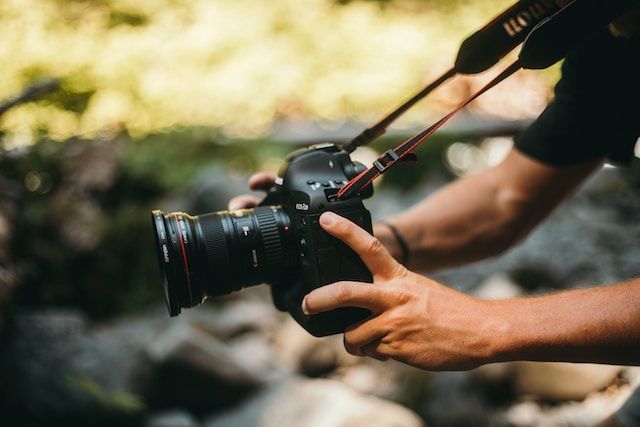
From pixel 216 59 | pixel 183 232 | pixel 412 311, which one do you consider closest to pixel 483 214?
pixel 412 311

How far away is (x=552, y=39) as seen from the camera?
1.17 meters

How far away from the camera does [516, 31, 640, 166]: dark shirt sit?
138 centimetres

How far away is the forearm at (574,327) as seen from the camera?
3.45 ft

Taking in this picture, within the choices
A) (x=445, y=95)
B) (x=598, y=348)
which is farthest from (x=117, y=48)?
(x=598, y=348)

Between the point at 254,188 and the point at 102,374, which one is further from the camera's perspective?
the point at 102,374

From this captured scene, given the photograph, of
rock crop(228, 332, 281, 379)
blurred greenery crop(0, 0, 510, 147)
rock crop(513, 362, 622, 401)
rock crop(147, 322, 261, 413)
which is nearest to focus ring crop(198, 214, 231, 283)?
rock crop(147, 322, 261, 413)

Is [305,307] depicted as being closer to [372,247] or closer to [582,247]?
[372,247]

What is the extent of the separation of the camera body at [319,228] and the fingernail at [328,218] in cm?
3

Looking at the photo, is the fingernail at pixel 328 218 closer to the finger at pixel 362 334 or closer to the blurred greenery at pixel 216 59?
the finger at pixel 362 334

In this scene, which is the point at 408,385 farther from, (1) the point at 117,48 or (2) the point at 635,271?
(1) the point at 117,48

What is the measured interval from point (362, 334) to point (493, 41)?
0.87 meters

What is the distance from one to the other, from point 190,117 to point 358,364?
3162 millimetres

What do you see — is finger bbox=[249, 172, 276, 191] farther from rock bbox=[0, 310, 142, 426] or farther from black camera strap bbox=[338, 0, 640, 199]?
rock bbox=[0, 310, 142, 426]

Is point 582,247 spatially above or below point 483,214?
below
